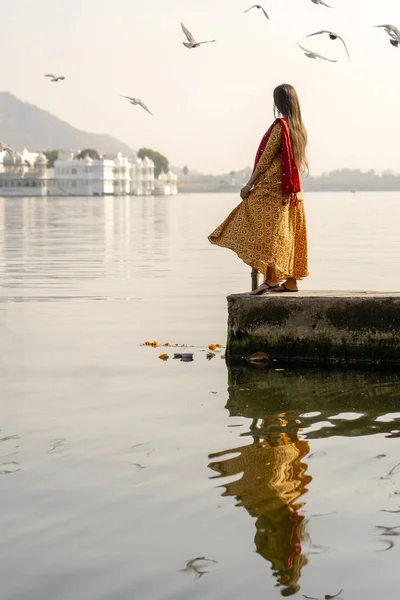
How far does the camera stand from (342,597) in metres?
3.31

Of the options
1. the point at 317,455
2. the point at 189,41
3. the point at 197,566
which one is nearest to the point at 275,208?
the point at 317,455

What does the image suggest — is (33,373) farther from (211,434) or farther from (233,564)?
(233,564)

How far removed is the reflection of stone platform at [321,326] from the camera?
7.03m

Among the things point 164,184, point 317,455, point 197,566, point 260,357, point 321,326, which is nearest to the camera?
point 197,566

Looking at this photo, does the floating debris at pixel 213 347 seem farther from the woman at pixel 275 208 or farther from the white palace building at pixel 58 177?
the white palace building at pixel 58 177

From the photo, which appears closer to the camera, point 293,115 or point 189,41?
point 293,115

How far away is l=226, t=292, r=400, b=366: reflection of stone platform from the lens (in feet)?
23.1

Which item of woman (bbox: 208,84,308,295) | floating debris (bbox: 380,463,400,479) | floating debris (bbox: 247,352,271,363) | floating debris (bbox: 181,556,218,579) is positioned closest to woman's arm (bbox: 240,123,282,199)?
woman (bbox: 208,84,308,295)

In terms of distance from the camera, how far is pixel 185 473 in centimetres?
457

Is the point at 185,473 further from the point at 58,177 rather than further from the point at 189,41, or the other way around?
the point at 58,177

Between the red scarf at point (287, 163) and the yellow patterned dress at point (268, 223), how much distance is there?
36 mm

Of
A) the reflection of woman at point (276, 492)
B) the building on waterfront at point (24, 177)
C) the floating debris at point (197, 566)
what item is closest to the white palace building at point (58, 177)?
the building on waterfront at point (24, 177)

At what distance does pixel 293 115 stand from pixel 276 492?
3.51 m

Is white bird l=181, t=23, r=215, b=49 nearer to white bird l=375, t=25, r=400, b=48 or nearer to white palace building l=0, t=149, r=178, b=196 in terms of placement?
white bird l=375, t=25, r=400, b=48
